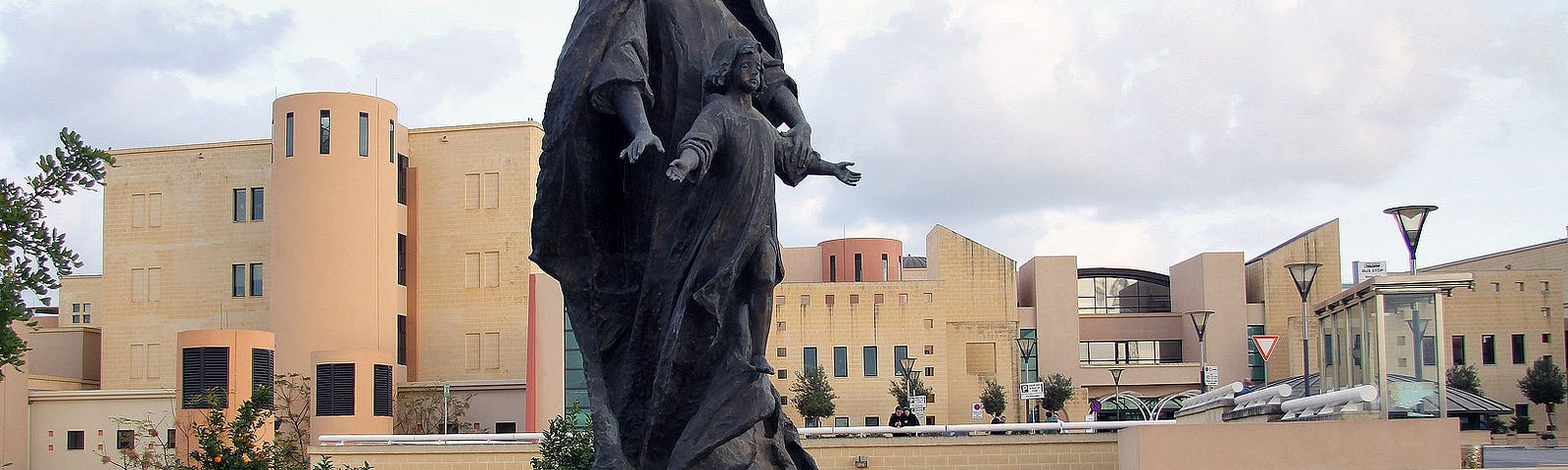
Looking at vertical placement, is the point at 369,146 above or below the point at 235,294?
above

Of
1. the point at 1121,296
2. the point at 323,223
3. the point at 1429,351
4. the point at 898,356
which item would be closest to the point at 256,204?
the point at 323,223

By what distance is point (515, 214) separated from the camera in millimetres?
59812

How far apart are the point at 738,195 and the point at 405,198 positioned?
57372mm

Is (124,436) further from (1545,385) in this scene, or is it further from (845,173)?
(1545,385)

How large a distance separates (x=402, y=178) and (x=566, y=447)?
47.4 m

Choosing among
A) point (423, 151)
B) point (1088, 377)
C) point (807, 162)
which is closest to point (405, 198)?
point (423, 151)

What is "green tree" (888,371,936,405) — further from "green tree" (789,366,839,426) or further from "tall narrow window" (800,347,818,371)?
"tall narrow window" (800,347,818,371)

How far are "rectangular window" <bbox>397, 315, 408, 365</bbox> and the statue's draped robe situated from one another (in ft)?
180

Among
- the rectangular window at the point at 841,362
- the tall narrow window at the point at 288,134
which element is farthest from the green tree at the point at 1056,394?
the tall narrow window at the point at 288,134

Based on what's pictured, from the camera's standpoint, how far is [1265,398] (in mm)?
25203

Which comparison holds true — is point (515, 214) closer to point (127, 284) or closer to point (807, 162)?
point (127, 284)

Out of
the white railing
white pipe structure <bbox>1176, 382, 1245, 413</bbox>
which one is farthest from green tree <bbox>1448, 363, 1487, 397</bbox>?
the white railing

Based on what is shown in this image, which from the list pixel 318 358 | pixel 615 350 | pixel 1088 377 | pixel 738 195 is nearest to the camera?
pixel 738 195

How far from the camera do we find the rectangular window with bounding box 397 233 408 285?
59438mm
